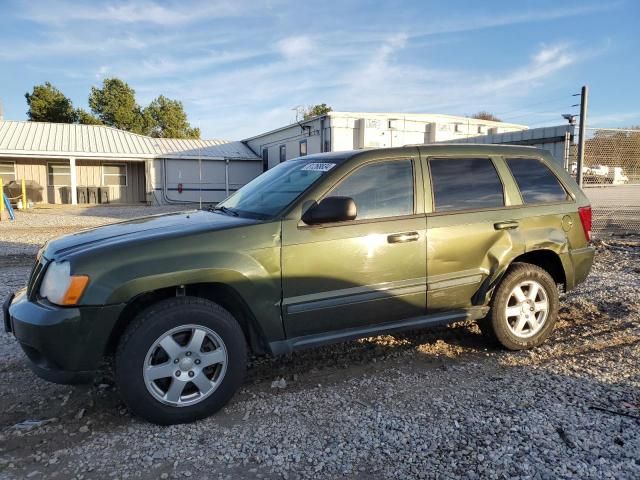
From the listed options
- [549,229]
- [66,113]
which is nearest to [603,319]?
[549,229]

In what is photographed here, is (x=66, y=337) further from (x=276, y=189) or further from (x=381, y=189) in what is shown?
(x=381, y=189)

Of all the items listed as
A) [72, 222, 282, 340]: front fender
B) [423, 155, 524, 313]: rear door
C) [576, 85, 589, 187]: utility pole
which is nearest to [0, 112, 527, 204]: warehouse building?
[576, 85, 589, 187]: utility pole

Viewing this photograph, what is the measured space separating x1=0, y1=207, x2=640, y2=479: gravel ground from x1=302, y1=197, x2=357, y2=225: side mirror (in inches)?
52.3

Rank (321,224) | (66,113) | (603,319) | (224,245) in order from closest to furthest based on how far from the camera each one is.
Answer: (224,245), (321,224), (603,319), (66,113)

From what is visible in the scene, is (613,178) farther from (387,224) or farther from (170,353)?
(170,353)

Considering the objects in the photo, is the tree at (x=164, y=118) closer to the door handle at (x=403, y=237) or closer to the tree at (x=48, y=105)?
the tree at (x=48, y=105)

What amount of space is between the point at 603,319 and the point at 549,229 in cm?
163

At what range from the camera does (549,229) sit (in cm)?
442

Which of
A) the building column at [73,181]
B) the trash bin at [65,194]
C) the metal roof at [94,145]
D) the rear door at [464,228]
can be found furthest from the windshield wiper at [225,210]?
the trash bin at [65,194]

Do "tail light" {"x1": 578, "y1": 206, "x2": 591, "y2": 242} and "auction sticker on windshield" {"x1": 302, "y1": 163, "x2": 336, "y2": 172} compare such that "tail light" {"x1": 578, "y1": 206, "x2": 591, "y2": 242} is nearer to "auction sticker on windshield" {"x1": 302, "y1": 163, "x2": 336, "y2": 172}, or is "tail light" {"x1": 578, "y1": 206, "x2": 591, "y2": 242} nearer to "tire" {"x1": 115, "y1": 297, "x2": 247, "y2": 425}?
"auction sticker on windshield" {"x1": 302, "y1": 163, "x2": 336, "y2": 172}

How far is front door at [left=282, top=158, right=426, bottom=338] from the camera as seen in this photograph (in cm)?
346

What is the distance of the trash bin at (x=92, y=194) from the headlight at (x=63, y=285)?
26.0 metres

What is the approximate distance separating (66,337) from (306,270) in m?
1.60

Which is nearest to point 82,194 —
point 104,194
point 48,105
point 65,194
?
point 104,194
